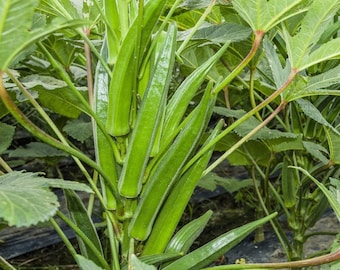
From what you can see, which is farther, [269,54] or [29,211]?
[269,54]

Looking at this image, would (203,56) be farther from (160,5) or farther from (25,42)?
(25,42)

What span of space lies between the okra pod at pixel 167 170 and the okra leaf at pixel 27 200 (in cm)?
13

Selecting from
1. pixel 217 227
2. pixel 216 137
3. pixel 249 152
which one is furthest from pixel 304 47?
pixel 217 227

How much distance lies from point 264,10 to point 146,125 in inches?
7.2

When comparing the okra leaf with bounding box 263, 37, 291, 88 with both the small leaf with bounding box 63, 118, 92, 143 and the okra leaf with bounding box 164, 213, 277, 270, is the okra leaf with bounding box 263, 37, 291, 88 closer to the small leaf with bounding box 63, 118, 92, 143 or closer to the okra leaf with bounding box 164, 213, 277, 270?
the okra leaf with bounding box 164, 213, 277, 270

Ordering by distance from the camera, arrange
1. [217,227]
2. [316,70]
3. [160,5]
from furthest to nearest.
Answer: [217,227] < [316,70] < [160,5]

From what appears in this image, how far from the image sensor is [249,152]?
3.51ft

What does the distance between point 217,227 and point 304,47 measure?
1020 millimetres

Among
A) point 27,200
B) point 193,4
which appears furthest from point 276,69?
point 27,200

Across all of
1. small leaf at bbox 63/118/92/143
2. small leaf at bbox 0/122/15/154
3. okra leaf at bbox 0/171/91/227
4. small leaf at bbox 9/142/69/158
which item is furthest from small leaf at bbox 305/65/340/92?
small leaf at bbox 9/142/69/158

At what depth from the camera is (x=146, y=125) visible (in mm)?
528

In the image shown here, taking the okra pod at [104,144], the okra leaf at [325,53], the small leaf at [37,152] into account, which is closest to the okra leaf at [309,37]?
the okra leaf at [325,53]

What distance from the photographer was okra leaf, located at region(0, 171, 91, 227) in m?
0.35

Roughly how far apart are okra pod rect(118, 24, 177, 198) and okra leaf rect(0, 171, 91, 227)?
113 mm
